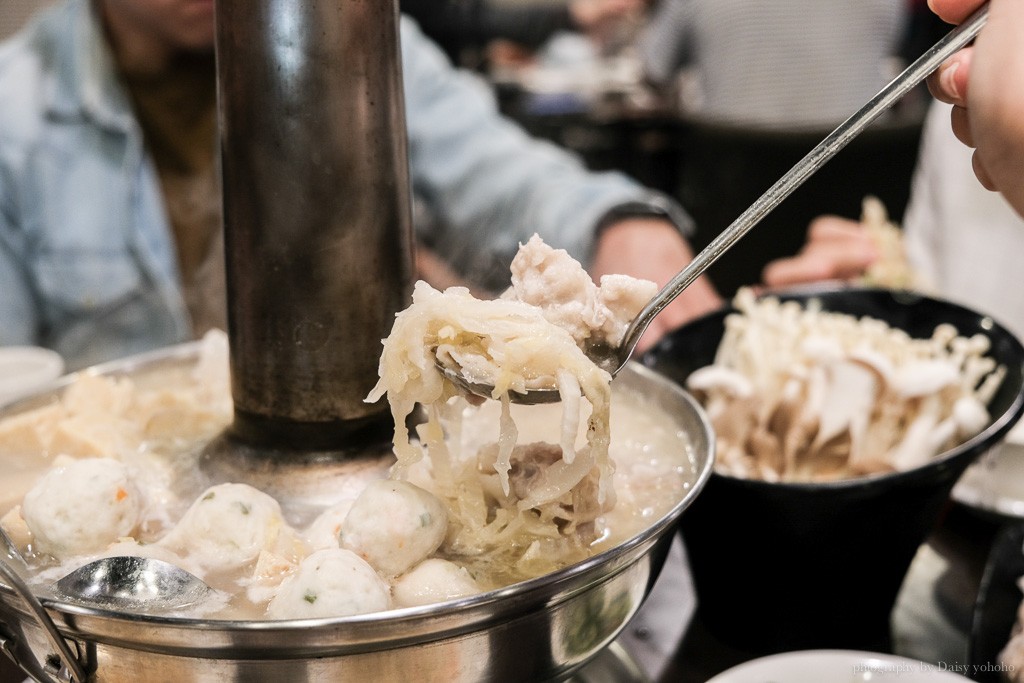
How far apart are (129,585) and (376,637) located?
1.05 ft

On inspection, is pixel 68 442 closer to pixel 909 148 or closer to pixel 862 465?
pixel 862 465

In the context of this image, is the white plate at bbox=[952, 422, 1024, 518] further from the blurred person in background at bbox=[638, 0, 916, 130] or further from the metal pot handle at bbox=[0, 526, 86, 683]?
the blurred person in background at bbox=[638, 0, 916, 130]

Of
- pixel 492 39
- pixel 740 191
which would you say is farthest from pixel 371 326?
pixel 492 39

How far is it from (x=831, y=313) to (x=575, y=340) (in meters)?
1.10

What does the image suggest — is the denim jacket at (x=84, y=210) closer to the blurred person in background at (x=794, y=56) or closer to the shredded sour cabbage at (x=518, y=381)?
the shredded sour cabbage at (x=518, y=381)

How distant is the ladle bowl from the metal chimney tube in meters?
0.39

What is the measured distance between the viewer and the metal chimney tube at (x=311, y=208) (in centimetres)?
109

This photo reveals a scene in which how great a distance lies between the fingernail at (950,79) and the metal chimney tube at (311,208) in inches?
29.0

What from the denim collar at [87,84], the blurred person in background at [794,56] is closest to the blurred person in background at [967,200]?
the blurred person in background at [794,56]

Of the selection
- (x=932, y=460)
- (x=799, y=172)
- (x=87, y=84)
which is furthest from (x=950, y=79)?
(x=87, y=84)

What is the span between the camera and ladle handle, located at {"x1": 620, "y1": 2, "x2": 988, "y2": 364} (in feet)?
3.20

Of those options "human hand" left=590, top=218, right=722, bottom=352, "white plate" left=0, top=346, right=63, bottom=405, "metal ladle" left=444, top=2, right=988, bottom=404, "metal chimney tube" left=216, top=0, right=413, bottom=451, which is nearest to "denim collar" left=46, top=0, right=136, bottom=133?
"white plate" left=0, top=346, right=63, bottom=405

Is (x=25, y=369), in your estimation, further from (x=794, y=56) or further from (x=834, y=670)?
(x=794, y=56)

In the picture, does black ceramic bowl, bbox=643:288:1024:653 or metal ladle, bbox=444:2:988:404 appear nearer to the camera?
metal ladle, bbox=444:2:988:404
